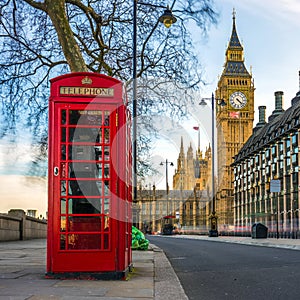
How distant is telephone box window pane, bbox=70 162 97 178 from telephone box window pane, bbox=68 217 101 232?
0.54 meters

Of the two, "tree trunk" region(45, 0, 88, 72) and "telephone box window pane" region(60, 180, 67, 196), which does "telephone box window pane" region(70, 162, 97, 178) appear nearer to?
"telephone box window pane" region(60, 180, 67, 196)

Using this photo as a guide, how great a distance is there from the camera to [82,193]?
6.57m

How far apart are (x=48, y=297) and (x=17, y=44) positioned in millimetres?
11444

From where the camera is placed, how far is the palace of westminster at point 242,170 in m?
64.2

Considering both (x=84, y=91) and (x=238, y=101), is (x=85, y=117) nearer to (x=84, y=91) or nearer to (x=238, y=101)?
(x=84, y=91)

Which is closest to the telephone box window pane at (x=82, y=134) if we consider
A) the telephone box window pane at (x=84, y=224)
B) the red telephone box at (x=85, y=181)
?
the red telephone box at (x=85, y=181)

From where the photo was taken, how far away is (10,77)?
1505 cm

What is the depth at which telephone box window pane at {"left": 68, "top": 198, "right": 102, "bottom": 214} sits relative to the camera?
21.5 ft

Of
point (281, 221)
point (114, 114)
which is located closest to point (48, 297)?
point (114, 114)

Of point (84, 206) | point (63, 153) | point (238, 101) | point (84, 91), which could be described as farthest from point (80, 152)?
point (238, 101)

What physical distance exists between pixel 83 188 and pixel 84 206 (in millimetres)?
226

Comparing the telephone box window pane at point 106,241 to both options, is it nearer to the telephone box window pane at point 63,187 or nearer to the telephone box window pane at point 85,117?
the telephone box window pane at point 63,187

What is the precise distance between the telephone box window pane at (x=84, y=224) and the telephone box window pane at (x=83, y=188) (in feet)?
1.02

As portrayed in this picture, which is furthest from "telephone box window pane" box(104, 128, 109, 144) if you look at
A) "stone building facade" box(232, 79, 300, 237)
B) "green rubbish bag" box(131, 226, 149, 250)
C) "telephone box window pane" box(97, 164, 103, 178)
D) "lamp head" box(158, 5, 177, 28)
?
"stone building facade" box(232, 79, 300, 237)
